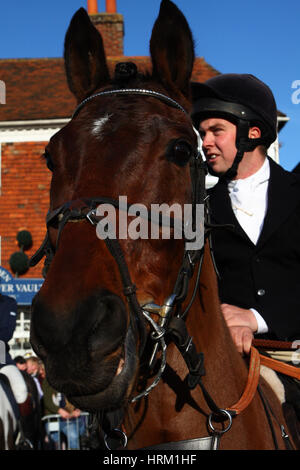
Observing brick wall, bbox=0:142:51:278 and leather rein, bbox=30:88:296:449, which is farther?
brick wall, bbox=0:142:51:278

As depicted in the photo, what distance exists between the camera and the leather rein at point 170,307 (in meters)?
2.08

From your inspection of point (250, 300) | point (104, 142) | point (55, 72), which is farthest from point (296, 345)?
point (55, 72)

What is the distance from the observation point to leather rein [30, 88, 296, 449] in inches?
82.0

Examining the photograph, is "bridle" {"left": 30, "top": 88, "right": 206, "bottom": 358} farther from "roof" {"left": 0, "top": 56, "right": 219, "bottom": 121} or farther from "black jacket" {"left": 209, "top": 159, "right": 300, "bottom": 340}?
"roof" {"left": 0, "top": 56, "right": 219, "bottom": 121}

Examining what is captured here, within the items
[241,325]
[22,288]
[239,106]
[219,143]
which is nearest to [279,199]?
[219,143]

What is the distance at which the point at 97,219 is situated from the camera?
2.09 meters

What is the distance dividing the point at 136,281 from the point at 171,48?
1308 millimetres

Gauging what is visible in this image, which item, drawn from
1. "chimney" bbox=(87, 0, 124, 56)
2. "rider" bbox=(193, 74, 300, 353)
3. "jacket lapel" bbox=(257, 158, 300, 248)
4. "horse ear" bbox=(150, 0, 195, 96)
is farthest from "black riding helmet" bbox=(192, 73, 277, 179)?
"chimney" bbox=(87, 0, 124, 56)

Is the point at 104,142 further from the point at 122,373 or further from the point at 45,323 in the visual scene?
the point at 122,373

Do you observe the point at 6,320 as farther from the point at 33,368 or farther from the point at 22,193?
the point at 22,193

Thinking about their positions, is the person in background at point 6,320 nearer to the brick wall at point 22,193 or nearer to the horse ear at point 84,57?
the horse ear at point 84,57

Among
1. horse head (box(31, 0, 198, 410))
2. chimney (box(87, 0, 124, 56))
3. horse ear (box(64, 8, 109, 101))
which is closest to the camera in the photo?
horse head (box(31, 0, 198, 410))

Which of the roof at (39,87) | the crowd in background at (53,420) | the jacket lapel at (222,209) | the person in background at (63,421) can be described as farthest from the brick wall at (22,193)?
the jacket lapel at (222,209)

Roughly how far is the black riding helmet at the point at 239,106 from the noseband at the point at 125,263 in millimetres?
852
